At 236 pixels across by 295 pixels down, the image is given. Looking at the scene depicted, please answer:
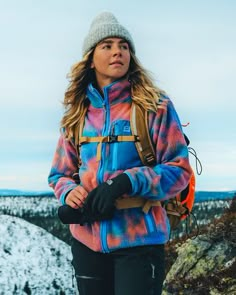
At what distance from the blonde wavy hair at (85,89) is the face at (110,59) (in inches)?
3.9

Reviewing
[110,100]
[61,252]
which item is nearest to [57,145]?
[110,100]

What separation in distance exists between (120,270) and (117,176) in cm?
62

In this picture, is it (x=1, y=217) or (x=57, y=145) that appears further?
(x=1, y=217)

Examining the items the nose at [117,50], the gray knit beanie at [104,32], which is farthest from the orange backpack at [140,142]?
the gray knit beanie at [104,32]

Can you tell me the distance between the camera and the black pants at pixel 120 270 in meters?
4.21

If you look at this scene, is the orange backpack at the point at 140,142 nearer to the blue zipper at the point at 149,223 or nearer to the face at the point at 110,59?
the blue zipper at the point at 149,223

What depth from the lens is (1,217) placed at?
5053 centimetres

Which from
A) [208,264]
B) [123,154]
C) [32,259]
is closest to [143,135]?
[123,154]

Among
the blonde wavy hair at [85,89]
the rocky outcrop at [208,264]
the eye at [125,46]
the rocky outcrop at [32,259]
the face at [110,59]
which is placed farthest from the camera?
the rocky outcrop at [32,259]

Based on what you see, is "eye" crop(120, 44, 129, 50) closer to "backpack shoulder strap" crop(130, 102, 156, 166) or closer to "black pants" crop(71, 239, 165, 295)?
"backpack shoulder strap" crop(130, 102, 156, 166)

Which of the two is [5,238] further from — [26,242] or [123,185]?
[123,185]

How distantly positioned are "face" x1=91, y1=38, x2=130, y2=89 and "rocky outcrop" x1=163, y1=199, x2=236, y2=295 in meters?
5.15

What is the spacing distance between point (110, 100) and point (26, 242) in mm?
47671

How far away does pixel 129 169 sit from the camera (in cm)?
431
